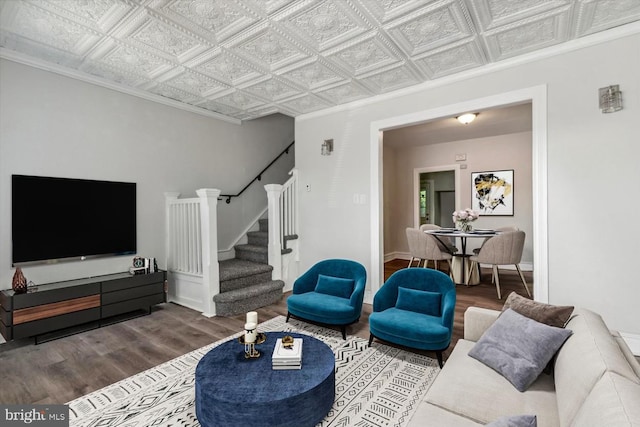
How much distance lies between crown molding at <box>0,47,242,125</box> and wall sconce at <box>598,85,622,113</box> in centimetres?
466

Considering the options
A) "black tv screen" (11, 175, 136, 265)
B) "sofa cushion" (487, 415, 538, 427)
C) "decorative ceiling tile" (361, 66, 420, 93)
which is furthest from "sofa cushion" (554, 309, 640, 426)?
"black tv screen" (11, 175, 136, 265)

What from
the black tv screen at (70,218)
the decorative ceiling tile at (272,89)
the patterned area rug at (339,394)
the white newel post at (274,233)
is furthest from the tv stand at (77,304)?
the decorative ceiling tile at (272,89)

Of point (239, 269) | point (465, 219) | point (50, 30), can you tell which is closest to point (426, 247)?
point (465, 219)

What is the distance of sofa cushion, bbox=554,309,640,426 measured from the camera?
1141mm

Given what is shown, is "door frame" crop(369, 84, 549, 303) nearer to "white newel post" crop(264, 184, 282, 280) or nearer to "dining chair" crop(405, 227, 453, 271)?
"dining chair" crop(405, 227, 453, 271)

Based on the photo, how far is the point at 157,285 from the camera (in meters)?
3.76

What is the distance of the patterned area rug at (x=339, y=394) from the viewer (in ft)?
6.15

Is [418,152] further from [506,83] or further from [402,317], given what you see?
[402,317]

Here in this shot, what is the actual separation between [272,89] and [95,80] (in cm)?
202

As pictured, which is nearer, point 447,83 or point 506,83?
point 506,83

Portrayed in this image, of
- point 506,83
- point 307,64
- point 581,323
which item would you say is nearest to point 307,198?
point 307,64

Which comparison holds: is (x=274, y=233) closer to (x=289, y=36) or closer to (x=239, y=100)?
(x=239, y=100)

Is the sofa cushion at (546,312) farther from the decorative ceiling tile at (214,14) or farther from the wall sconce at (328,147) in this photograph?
the wall sconce at (328,147)

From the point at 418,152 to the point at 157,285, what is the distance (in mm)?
6251
